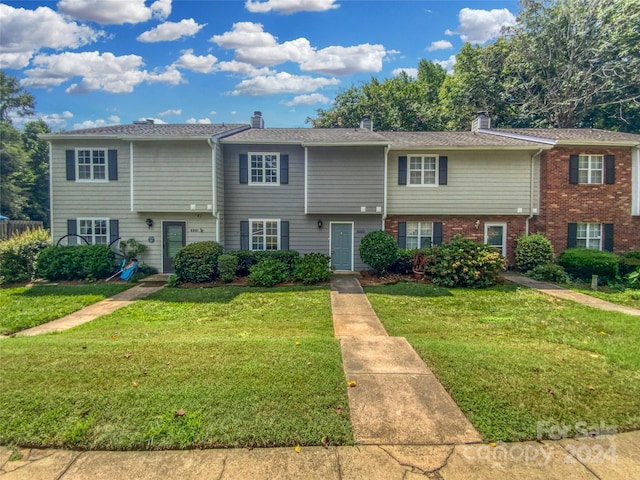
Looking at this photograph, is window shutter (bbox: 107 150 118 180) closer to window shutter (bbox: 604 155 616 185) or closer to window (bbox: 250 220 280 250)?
window (bbox: 250 220 280 250)

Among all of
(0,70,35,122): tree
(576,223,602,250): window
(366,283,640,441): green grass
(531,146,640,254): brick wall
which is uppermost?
(0,70,35,122): tree

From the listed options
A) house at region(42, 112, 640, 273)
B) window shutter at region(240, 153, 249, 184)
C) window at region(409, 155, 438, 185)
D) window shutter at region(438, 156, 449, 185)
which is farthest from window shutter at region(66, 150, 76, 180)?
window shutter at region(438, 156, 449, 185)

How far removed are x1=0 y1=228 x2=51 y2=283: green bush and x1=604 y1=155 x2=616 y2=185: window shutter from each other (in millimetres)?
20982

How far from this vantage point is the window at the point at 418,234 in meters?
13.4

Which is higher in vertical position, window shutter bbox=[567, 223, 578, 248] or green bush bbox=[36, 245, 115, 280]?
window shutter bbox=[567, 223, 578, 248]

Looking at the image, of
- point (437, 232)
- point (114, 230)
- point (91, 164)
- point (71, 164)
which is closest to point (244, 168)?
point (114, 230)

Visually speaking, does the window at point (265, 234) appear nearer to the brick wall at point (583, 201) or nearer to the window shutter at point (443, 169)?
the window shutter at point (443, 169)

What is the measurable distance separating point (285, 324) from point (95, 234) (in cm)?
1013

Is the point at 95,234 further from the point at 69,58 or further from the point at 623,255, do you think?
the point at 623,255

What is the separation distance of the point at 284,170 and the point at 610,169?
12511 mm

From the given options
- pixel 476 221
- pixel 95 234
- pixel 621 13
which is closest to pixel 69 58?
pixel 95 234

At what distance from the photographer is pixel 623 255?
12828 millimetres

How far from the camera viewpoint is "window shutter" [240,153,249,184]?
1309 centimetres

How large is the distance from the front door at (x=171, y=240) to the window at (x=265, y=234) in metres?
2.57
